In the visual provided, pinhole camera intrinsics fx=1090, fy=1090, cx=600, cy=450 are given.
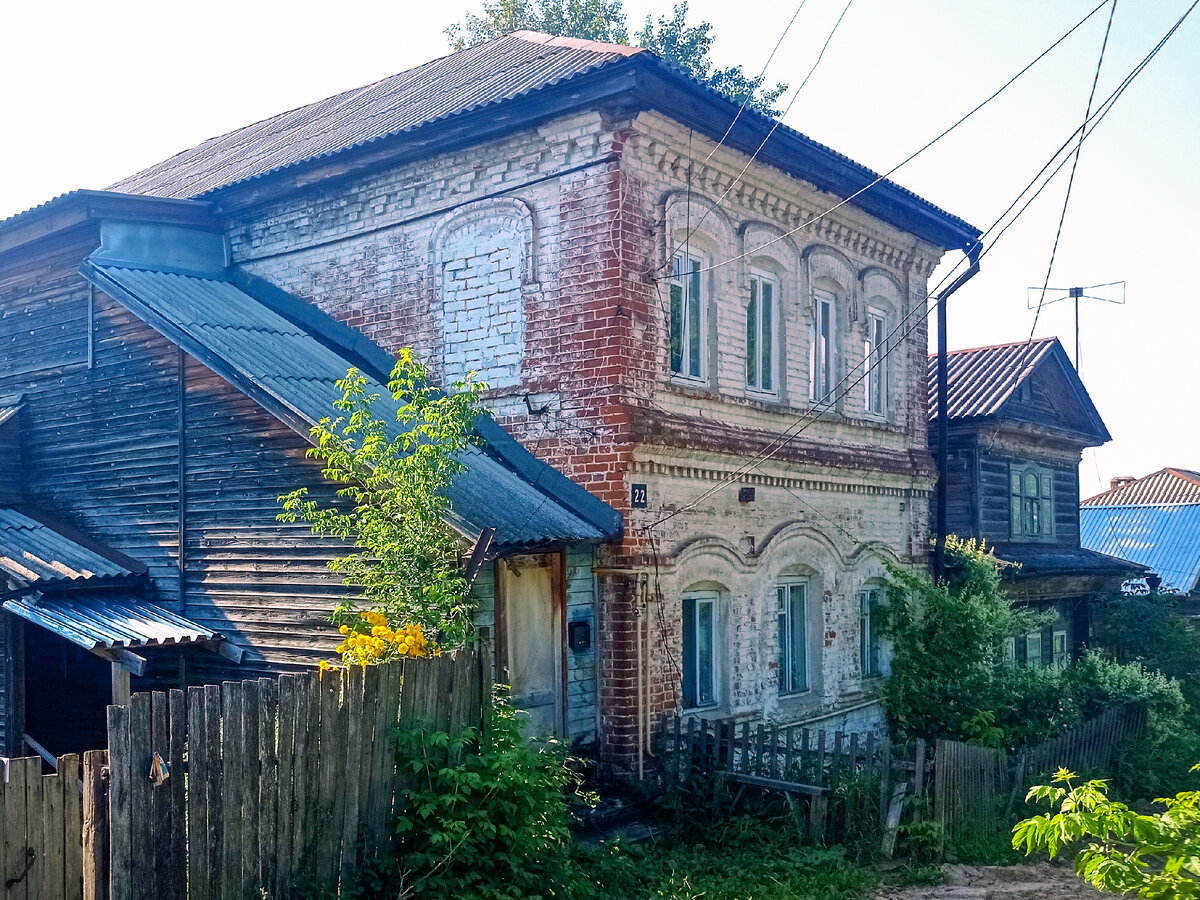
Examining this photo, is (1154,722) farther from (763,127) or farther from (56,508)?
(56,508)

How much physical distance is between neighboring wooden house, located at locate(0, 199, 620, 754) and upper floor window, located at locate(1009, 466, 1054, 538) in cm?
1236

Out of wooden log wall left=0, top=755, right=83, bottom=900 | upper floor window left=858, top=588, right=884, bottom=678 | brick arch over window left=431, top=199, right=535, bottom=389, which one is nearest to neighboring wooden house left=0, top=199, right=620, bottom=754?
brick arch over window left=431, top=199, right=535, bottom=389

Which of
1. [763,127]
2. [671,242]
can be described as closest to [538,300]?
[671,242]

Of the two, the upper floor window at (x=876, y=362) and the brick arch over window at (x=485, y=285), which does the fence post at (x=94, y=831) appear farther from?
the upper floor window at (x=876, y=362)

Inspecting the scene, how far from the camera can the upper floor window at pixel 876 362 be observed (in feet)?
46.4

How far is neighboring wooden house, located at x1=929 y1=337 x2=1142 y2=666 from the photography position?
18891 millimetres

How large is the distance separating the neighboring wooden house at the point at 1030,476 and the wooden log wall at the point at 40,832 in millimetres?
15139

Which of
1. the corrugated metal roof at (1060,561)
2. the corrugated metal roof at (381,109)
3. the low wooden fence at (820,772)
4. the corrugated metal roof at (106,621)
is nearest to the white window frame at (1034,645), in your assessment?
the corrugated metal roof at (1060,561)

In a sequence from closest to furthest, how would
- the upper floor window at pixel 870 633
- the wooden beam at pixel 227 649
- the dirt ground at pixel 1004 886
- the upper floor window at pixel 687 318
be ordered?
the dirt ground at pixel 1004 886 < the wooden beam at pixel 227 649 < the upper floor window at pixel 687 318 < the upper floor window at pixel 870 633

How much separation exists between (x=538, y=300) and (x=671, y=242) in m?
1.45

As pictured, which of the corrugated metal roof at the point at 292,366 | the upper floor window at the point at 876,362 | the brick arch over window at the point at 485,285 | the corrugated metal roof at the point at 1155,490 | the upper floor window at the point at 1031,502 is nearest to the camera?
the corrugated metal roof at the point at 292,366

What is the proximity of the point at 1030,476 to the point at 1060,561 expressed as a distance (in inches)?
65.1

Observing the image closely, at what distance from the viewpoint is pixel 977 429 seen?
18.8 metres

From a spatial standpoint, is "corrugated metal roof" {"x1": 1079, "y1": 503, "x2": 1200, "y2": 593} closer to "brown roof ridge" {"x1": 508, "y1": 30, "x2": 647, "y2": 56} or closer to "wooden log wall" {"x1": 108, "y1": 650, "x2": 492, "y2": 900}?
"brown roof ridge" {"x1": 508, "y1": 30, "x2": 647, "y2": 56}
